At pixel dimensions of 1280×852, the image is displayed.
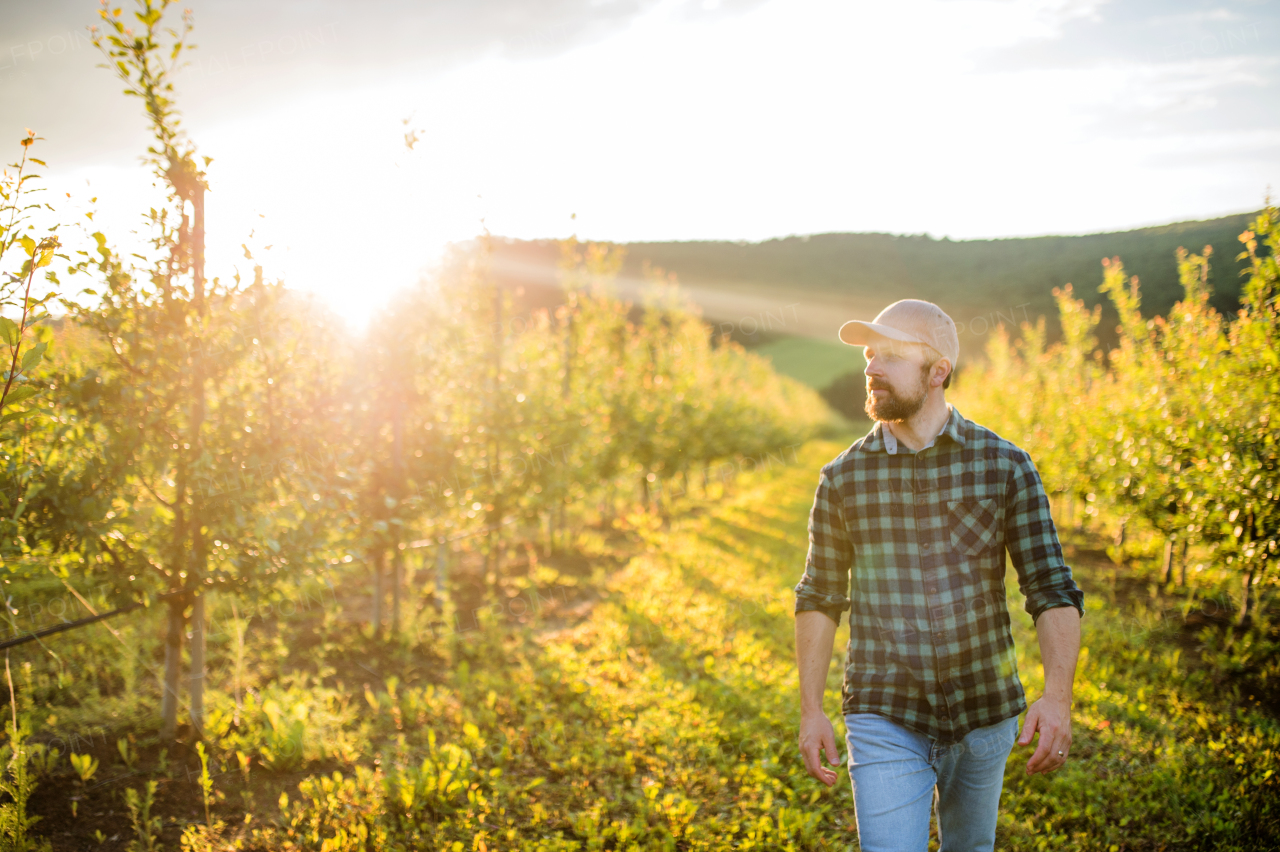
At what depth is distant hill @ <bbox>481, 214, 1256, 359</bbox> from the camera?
225 feet

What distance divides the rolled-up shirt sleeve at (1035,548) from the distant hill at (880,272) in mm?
60388

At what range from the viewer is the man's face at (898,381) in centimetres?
265

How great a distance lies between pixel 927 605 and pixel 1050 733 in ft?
1.81

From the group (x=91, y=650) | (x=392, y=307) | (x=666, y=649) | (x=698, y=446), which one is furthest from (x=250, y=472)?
(x=698, y=446)

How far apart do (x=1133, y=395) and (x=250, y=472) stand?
33.6 feet

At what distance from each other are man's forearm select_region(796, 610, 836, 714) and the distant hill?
2378 inches

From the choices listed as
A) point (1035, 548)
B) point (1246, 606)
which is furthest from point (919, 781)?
point (1246, 606)

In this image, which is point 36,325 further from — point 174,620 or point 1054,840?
point 1054,840

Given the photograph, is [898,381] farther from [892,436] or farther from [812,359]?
[812,359]

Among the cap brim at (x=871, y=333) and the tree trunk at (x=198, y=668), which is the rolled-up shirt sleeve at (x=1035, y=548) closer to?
the cap brim at (x=871, y=333)

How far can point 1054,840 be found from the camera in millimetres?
4152

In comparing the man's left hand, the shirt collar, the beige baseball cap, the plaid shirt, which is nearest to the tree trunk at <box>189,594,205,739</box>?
the plaid shirt

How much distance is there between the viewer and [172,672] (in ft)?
17.1

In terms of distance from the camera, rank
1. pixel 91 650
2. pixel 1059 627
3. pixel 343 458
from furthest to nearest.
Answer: pixel 91 650, pixel 343 458, pixel 1059 627
